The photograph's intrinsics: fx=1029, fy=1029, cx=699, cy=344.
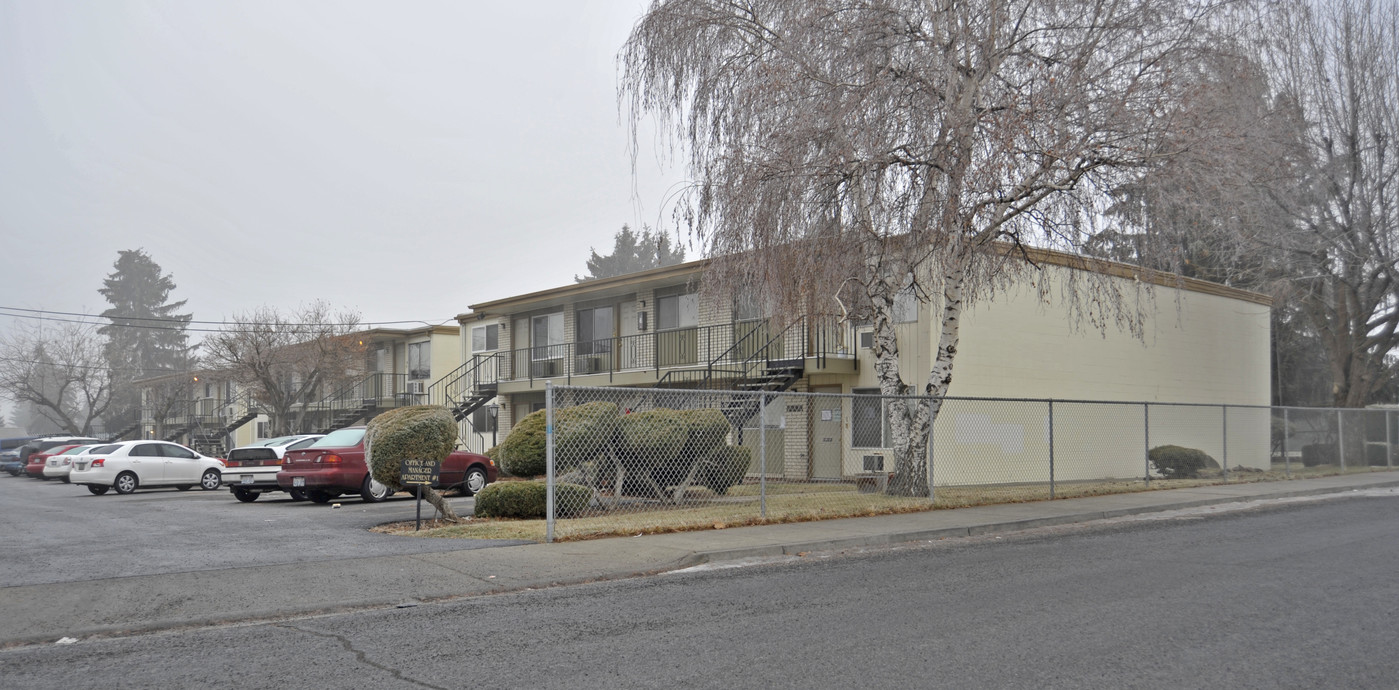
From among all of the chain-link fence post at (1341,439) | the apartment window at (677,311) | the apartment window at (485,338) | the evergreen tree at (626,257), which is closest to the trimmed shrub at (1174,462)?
the chain-link fence post at (1341,439)

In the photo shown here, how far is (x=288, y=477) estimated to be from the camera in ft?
60.8

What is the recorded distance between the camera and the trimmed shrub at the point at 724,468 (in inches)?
627

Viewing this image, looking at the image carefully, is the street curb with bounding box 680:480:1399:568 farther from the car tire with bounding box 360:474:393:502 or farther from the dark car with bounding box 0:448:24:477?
the dark car with bounding box 0:448:24:477

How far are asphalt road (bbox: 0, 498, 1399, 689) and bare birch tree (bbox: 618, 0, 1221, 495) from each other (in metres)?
6.26

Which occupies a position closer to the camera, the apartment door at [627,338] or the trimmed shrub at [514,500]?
the trimmed shrub at [514,500]

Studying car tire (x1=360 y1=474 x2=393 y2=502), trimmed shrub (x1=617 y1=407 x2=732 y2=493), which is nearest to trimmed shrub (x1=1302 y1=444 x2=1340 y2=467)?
trimmed shrub (x1=617 y1=407 x2=732 y2=493)

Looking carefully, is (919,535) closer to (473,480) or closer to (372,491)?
(372,491)

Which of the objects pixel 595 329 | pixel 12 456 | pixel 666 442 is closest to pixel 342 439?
pixel 666 442

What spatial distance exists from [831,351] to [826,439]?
2.05m

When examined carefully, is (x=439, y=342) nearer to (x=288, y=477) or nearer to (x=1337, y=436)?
(x=288, y=477)

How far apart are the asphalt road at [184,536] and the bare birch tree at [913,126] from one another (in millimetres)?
6645

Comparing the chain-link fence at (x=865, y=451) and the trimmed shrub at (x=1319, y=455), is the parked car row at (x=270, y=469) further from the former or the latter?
the trimmed shrub at (x=1319, y=455)

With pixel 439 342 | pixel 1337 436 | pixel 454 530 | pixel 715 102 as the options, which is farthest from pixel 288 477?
pixel 1337 436

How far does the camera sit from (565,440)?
13.9 m
